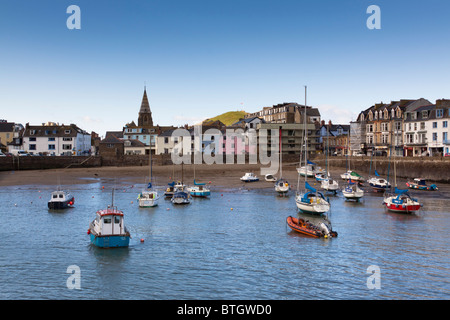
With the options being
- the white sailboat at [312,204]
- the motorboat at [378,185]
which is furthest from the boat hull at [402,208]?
the motorboat at [378,185]

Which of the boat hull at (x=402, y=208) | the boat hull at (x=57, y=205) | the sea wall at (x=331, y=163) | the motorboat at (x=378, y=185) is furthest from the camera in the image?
the sea wall at (x=331, y=163)

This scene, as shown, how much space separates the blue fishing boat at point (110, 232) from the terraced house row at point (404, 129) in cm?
6943

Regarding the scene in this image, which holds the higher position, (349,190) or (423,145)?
(423,145)

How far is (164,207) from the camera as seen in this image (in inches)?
2196

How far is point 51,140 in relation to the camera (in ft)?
408

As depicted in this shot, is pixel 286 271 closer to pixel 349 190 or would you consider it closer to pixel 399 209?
pixel 399 209

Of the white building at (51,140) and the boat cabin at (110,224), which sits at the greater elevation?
the white building at (51,140)

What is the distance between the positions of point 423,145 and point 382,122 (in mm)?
15097

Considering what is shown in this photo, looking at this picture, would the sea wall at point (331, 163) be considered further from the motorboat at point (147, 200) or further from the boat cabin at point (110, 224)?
the boat cabin at point (110, 224)

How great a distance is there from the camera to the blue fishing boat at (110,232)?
3428 cm

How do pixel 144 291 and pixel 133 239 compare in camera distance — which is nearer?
pixel 144 291

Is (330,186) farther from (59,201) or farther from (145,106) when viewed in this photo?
(145,106)

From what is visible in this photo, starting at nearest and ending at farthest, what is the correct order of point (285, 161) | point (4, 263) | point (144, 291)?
1. point (144, 291)
2. point (4, 263)
3. point (285, 161)

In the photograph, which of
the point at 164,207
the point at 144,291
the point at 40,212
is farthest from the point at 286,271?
the point at 40,212
